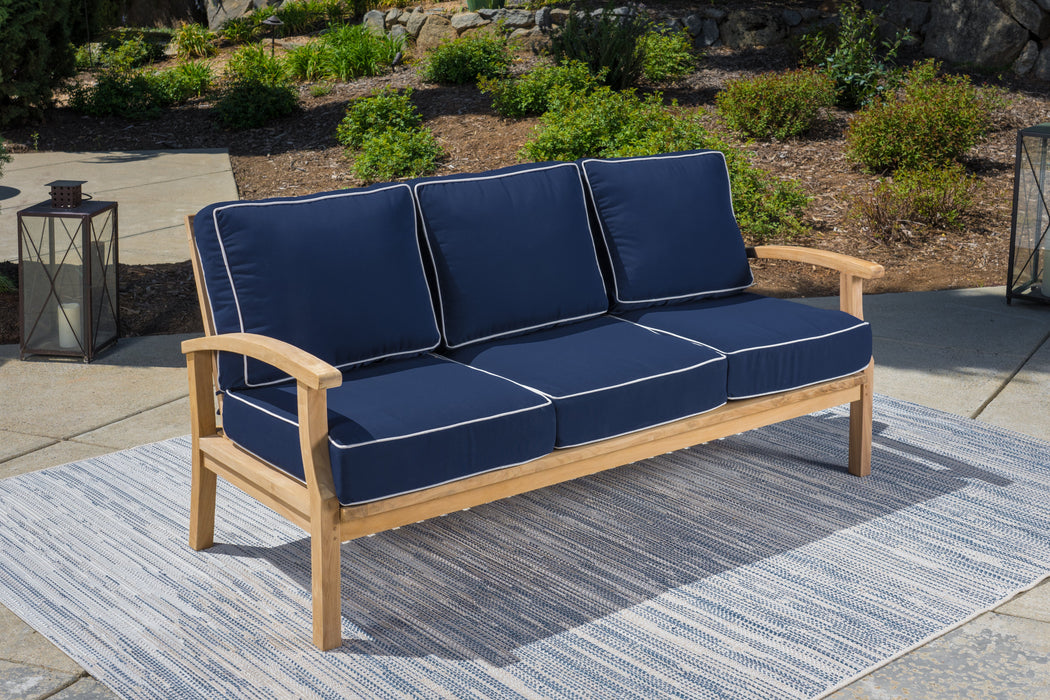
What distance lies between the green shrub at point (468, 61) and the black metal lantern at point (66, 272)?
5614 mm

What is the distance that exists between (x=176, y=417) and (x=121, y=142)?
635 centimetres

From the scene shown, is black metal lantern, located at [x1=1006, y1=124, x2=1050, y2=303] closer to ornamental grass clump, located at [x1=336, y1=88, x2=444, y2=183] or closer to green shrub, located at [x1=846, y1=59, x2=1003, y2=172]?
green shrub, located at [x1=846, y1=59, x2=1003, y2=172]

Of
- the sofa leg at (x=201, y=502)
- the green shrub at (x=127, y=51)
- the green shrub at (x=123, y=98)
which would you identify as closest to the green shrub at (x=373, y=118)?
the green shrub at (x=123, y=98)

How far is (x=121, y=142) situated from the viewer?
9.76 m

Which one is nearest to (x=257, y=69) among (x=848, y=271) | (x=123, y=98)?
(x=123, y=98)

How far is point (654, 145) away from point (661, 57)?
9.70ft

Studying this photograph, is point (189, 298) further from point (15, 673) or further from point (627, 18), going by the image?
point (627, 18)

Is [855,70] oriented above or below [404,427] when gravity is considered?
above

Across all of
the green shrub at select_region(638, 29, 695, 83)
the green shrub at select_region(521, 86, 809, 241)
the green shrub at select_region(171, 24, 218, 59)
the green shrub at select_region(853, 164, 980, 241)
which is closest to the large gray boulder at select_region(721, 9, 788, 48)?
the green shrub at select_region(638, 29, 695, 83)

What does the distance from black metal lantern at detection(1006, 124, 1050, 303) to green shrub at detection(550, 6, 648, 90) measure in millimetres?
3858

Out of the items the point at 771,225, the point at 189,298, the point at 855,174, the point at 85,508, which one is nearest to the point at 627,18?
the point at 855,174

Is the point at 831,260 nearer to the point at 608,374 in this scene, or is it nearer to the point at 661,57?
the point at 608,374

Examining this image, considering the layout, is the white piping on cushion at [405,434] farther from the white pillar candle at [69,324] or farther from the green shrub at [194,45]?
the green shrub at [194,45]

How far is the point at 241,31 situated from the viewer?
535 inches
